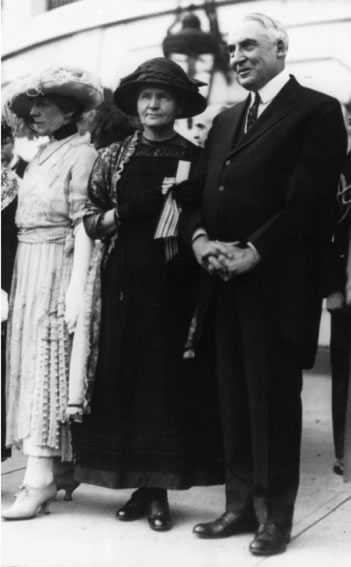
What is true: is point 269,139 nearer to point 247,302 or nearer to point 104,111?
point 247,302

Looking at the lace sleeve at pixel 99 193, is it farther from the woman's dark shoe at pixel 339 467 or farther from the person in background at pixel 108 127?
the woman's dark shoe at pixel 339 467

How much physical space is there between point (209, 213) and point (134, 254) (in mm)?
371

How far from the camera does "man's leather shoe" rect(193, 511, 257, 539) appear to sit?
3.12 meters

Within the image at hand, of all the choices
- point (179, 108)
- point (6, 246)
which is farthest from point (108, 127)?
point (6, 246)

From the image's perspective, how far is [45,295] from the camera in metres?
3.53

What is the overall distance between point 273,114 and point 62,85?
0.97 meters

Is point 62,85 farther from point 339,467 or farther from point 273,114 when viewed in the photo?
point 339,467

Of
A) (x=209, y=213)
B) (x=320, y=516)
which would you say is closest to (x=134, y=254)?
(x=209, y=213)

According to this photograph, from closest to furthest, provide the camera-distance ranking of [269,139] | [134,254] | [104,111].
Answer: [269,139], [134,254], [104,111]

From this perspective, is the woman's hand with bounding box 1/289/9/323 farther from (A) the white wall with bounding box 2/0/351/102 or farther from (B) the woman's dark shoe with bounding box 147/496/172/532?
(A) the white wall with bounding box 2/0/351/102

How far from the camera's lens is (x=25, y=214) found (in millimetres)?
3551

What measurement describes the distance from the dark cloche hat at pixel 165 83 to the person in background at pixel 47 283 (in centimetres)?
23

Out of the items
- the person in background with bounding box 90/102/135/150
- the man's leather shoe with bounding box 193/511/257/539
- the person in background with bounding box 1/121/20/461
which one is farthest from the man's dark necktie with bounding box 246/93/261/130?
the man's leather shoe with bounding box 193/511/257/539

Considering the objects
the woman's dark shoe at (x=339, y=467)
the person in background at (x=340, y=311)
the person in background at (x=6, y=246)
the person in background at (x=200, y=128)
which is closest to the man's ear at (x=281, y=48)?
the person in background at (x=340, y=311)
